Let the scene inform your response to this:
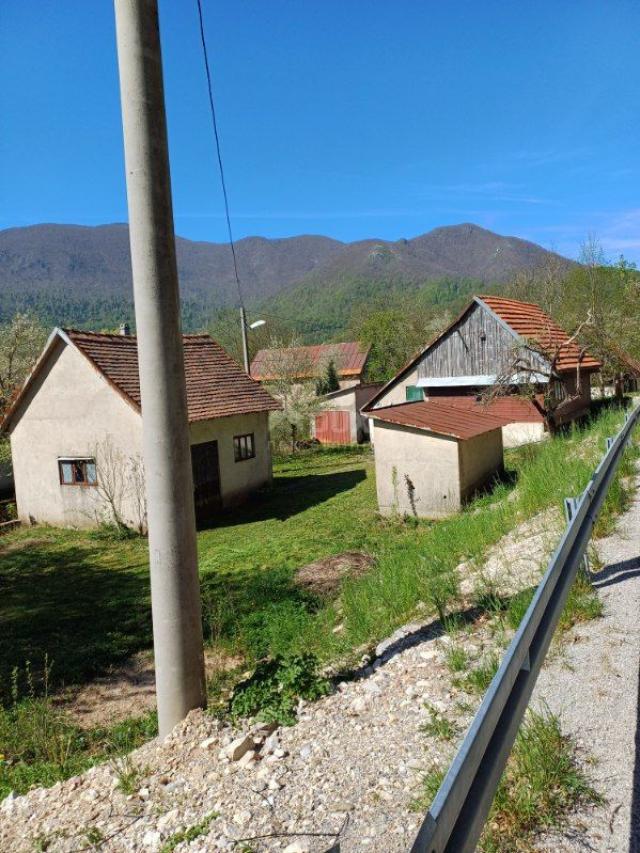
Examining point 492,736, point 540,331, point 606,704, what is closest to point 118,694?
point 606,704

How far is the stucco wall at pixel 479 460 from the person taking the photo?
16.0 meters

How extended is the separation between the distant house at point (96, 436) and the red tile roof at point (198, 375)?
0.15 ft

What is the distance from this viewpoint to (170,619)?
432 cm

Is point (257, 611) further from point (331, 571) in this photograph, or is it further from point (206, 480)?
point (206, 480)

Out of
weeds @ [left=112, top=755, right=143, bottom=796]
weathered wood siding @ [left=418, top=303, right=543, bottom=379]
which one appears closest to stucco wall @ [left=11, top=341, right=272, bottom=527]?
weathered wood siding @ [left=418, top=303, right=543, bottom=379]

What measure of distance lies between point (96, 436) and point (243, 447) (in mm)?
4965

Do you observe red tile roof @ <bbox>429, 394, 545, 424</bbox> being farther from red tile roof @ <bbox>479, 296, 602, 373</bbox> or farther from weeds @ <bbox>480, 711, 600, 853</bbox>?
weeds @ <bbox>480, 711, 600, 853</bbox>

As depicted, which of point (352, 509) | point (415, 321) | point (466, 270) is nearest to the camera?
point (352, 509)

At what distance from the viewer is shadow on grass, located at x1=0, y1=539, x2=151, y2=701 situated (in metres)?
8.41

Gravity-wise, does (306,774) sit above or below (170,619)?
below

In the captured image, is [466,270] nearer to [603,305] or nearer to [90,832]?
[603,305]

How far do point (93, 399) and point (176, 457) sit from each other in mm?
14664

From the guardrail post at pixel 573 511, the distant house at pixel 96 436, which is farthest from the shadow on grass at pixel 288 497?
the guardrail post at pixel 573 511

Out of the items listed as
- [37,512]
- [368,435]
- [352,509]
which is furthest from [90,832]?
[368,435]
